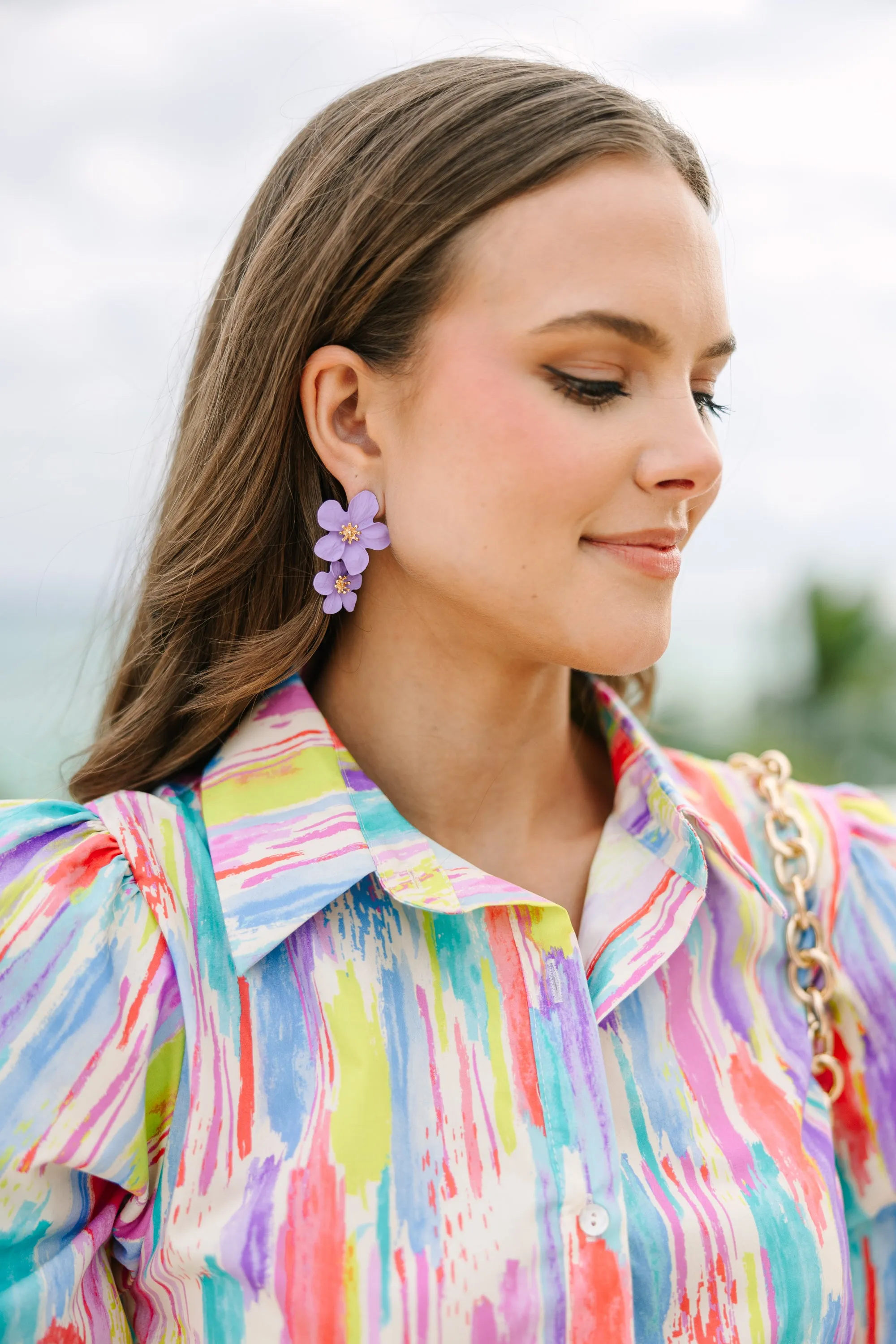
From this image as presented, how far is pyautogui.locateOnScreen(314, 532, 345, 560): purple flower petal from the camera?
4.85 ft

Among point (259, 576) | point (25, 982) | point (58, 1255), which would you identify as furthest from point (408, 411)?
point (58, 1255)

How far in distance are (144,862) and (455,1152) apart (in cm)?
48

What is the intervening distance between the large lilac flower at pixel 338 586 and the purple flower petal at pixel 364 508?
0.07 meters

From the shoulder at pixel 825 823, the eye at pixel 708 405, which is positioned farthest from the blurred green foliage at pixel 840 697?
the eye at pixel 708 405

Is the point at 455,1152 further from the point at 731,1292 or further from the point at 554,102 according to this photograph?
the point at 554,102

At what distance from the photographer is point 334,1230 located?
3.88ft

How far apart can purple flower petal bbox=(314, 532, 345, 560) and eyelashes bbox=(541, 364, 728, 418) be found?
35 centimetres

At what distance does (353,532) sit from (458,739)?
31 cm

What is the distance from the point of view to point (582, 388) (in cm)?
130

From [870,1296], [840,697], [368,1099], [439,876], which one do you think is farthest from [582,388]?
[840,697]

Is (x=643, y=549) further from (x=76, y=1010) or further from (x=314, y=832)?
(x=76, y=1010)

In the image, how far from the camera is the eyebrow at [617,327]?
4.20 ft

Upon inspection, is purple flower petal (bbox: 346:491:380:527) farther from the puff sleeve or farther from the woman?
the puff sleeve

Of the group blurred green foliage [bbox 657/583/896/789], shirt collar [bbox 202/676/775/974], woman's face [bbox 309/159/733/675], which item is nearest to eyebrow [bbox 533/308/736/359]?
woman's face [bbox 309/159/733/675]
